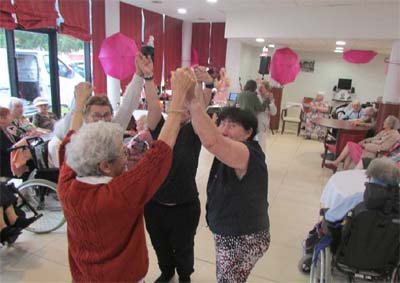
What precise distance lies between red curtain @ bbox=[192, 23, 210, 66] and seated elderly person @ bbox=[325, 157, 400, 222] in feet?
21.8

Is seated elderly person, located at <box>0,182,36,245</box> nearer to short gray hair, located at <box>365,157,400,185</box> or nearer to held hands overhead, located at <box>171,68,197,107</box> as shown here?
held hands overhead, located at <box>171,68,197,107</box>

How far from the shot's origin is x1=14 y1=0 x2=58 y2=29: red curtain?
14.3ft

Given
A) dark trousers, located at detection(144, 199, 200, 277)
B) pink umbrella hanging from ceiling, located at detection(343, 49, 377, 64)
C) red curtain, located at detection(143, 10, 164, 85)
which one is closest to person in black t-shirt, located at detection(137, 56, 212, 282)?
dark trousers, located at detection(144, 199, 200, 277)

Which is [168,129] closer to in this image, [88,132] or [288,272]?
[88,132]

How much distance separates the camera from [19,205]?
2.63 metres

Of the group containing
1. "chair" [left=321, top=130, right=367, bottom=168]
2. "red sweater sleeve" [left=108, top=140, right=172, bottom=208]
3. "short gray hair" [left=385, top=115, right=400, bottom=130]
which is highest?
"red sweater sleeve" [left=108, top=140, right=172, bottom=208]

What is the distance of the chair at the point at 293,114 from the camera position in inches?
314

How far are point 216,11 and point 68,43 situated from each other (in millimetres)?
2996

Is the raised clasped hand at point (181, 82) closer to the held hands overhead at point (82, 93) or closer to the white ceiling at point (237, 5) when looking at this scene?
the held hands overhead at point (82, 93)

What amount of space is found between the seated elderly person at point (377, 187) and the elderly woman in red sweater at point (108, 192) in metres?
1.45

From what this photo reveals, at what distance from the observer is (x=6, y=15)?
419 centimetres

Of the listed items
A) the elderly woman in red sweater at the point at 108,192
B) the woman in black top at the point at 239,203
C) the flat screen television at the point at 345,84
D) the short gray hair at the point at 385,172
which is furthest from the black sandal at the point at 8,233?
the flat screen television at the point at 345,84

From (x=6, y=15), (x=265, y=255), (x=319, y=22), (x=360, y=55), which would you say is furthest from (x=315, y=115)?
(x=6, y=15)

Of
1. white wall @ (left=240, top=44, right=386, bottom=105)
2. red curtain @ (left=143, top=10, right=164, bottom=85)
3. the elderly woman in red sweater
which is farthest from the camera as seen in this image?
white wall @ (left=240, top=44, right=386, bottom=105)
